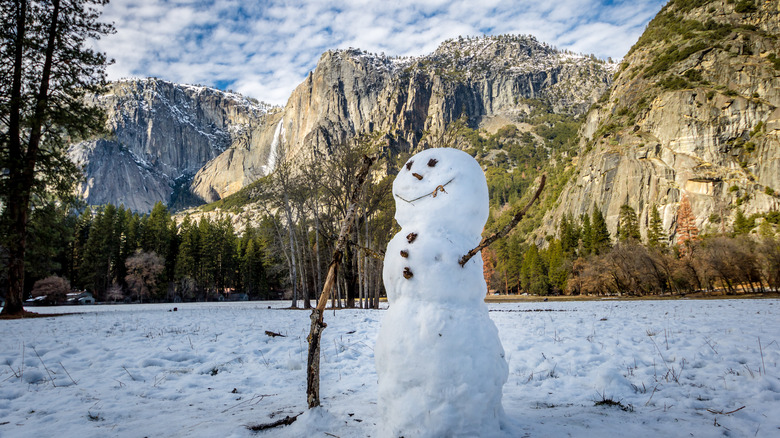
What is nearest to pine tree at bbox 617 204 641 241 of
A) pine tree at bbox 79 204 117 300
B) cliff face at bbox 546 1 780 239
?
cliff face at bbox 546 1 780 239

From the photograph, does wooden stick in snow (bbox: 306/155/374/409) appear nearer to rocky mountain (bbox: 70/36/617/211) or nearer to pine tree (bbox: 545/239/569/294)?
pine tree (bbox: 545/239/569/294)

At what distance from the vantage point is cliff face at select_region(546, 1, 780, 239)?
46906mm

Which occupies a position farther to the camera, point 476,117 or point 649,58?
point 476,117

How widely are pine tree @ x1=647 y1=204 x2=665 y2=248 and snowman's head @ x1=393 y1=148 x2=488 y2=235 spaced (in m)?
49.1

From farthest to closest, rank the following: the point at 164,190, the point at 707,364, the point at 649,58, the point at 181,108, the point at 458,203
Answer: the point at 181,108, the point at 164,190, the point at 649,58, the point at 707,364, the point at 458,203

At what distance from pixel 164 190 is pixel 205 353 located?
194849 millimetres

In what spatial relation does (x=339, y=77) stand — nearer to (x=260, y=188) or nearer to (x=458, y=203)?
(x=260, y=188)

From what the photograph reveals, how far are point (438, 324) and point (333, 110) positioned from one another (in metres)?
148

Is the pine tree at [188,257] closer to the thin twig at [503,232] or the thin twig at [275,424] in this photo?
the thin twig at [275,424]

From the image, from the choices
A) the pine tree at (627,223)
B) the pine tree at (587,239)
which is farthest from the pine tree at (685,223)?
the pine tree at (587,239)

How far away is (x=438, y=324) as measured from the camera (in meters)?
2.42

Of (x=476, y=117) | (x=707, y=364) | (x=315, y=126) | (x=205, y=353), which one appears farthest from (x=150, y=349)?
(x=476, y=117)

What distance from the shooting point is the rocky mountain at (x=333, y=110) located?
140 m

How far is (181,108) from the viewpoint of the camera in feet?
638
